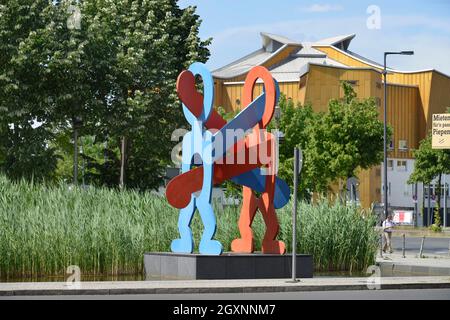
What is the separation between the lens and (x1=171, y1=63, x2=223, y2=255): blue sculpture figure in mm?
22250

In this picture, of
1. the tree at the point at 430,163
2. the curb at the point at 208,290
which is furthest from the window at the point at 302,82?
the curb at the point at 208,290

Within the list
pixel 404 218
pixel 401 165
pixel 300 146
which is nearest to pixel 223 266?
pixel 404 218

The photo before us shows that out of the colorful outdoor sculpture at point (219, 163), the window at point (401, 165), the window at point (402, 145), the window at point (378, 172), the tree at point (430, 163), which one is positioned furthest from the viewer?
the window at point (401, 165)

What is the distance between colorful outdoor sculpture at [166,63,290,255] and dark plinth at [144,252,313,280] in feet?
1.15

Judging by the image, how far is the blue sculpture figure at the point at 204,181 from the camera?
22.2 meters

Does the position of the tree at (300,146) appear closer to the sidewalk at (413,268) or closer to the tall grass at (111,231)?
the sidewalk at (413,268)

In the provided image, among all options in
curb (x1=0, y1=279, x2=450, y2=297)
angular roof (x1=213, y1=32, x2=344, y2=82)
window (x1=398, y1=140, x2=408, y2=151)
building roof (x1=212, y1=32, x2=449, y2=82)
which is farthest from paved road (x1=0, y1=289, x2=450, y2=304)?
angular roof (x1=213, y1=32, x2=344, y2=82)

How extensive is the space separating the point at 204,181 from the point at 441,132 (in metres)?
13.1

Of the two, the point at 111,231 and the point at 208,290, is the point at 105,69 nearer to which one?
the point at 111,231

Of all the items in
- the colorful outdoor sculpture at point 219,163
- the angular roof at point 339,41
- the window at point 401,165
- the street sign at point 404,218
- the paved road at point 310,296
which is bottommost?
the paved road at point 310,296

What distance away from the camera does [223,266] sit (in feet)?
71.4
